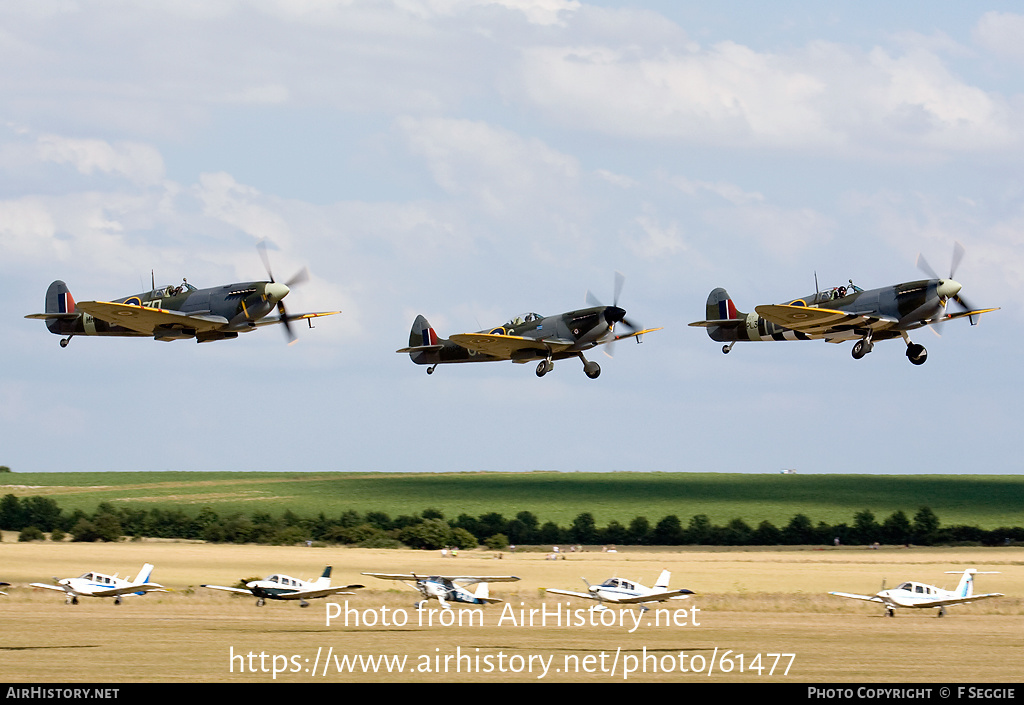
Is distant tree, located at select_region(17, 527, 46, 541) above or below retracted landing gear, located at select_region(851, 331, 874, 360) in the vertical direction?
below

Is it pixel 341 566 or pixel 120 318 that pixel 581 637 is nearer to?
pixel 120 318

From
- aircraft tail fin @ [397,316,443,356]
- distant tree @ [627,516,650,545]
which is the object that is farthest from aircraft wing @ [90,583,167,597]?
distant tree @ [627,516,650,545]

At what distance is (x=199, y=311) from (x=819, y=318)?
23932 millimetres

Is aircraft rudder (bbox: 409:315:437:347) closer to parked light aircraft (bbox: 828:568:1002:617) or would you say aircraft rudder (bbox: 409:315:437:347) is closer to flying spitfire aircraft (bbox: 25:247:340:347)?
flying spitfire aircraft (bbox: 25:247:340:347)

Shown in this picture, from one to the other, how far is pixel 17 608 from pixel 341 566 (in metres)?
27.0

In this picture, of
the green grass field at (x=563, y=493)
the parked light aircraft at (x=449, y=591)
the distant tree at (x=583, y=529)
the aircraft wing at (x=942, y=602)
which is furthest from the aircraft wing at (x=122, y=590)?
the green grass field at (x=563, y=493)

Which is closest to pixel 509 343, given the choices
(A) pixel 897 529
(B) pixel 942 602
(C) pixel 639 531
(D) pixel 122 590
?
(D) pixel 122 590

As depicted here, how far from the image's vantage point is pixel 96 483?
15250 cm

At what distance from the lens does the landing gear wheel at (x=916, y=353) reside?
52031 millimetres

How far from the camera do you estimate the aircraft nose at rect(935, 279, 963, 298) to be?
164 feet

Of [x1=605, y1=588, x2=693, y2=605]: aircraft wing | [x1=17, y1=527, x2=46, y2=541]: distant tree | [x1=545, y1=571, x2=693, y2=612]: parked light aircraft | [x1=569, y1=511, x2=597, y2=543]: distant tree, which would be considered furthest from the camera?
[x1=569, y1=511, x2=597, y2=543]: distant tree

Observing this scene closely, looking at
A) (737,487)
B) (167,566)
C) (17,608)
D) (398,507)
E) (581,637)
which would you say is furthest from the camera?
(737,487)
